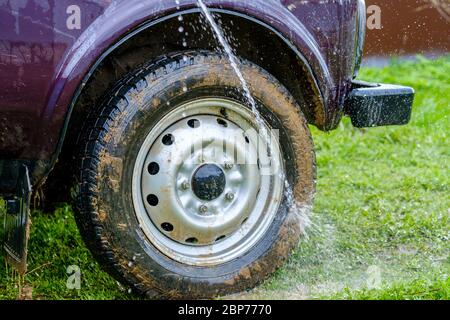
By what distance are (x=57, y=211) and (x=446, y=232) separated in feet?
7.22

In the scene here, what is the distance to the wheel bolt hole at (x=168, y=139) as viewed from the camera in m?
3.82

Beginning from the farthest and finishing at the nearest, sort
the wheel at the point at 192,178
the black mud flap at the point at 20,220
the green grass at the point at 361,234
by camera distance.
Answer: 1. the green grass at the point at 361,234
2. the wheel at the point at 192,178
3. the black mud flap at the point at 20,220

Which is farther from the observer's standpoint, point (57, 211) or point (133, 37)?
point (57, 211)

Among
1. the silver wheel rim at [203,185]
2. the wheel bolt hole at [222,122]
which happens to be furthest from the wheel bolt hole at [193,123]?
the wheel bolt hole at [222,122]

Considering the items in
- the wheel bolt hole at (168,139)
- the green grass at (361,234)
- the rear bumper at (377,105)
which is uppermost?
the rear bumper at (377,105)

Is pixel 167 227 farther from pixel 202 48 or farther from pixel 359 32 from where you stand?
pixel 359 32

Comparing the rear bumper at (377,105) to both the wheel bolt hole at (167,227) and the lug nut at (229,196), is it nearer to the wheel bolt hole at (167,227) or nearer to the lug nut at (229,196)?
the lug nut at (229,196)

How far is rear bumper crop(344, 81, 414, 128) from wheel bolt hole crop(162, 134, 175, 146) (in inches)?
37.1

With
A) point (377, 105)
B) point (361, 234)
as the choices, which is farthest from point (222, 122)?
point (361, 234)
